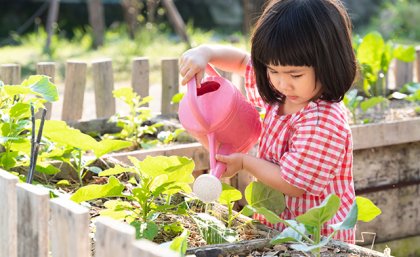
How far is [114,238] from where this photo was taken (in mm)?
1344

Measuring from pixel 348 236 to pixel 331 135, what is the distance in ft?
1.04

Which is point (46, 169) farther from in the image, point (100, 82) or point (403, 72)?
point (403, 72)

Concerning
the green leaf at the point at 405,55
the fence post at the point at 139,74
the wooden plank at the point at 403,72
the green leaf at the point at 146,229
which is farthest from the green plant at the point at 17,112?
the wooden plank at the point at 403,72

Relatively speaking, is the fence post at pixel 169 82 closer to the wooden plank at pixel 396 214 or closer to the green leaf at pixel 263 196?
the wooden plank at pixel 396 214

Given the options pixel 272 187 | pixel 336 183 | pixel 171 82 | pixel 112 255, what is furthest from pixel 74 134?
pixel 171 82

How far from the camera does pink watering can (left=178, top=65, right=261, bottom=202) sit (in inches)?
89.8

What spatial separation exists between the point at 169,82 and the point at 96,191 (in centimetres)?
201

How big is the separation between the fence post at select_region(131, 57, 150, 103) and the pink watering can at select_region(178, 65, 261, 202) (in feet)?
4.98

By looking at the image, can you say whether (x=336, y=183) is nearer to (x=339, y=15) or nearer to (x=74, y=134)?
(x=339, y=15)

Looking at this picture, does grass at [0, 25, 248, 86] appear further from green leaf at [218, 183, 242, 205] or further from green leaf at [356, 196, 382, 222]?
green leaf at [356, 196, 382, 222]

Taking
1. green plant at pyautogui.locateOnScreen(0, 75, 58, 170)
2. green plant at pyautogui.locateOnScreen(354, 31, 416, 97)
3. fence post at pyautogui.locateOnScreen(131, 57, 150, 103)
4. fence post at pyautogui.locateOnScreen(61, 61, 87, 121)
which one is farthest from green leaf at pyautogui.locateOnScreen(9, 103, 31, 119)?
green plant at pyautogui.locateOnScreen(354, 31, 416, 97)

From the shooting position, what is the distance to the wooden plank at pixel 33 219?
4.95 feet

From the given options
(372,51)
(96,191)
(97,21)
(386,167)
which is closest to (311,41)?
(96,191)

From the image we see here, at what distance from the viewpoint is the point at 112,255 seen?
136 centimetres
